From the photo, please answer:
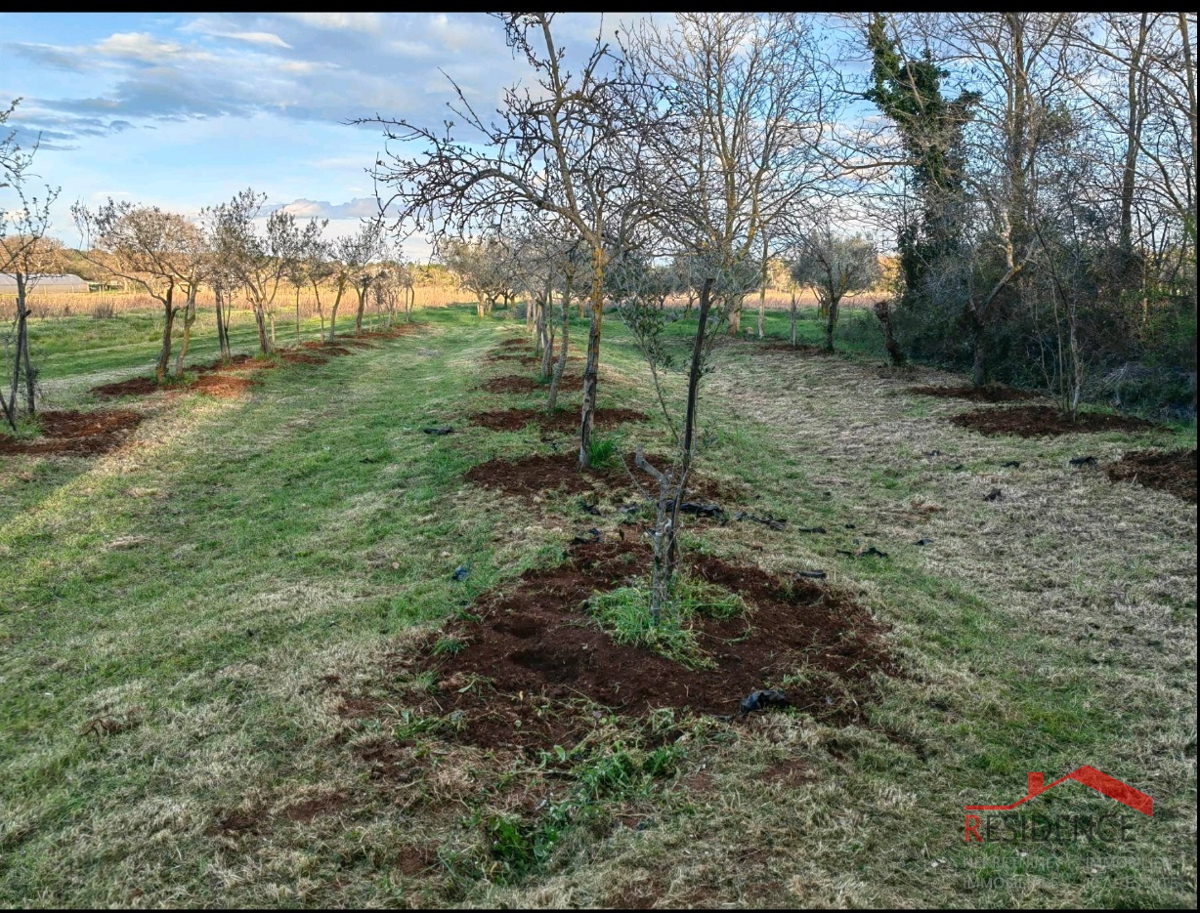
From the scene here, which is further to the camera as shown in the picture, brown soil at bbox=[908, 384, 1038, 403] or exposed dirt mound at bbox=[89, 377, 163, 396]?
exposed dirt mound at bbox=[89, 377, 163, 396]

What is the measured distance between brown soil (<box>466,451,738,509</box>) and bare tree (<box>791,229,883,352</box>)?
15.8 meters

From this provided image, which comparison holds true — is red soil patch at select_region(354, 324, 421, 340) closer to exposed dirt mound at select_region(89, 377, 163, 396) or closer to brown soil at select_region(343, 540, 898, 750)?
exposed dirt mound at select_region(89, 377, 163, 396)

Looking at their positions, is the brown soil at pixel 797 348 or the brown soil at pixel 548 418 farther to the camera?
the brown soil at pixel 797 348

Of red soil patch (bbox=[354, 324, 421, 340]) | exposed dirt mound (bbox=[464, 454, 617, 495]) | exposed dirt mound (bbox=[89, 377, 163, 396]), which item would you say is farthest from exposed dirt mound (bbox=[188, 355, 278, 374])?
exposed dirt mound (bbox=[464, 454, 617, 495])

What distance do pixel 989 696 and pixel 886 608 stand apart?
127 cm

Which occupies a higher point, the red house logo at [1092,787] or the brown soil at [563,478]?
the brown soil at [563,478]

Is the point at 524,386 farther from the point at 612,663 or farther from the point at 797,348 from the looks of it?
the point at 797,348

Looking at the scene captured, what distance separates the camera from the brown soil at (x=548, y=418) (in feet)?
37.8

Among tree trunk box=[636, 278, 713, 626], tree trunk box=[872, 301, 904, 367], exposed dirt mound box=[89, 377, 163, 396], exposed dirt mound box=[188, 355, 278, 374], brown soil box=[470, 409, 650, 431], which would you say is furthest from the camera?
tree trunk box=[872, 301, 904, 367]

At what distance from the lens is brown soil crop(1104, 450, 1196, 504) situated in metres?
7.64

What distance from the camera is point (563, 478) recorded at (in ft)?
28.1

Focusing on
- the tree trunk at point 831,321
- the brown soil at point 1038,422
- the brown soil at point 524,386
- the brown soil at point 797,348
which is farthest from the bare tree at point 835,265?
the brown soil at point 1038,422

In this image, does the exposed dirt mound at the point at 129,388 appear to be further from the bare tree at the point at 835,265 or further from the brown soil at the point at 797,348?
the brown soil at the point at 797,348

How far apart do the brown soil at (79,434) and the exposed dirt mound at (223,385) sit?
7.51ft
